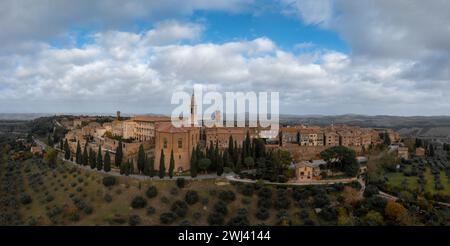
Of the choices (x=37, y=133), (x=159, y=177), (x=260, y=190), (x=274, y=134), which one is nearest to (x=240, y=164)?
(x=260, y=190)

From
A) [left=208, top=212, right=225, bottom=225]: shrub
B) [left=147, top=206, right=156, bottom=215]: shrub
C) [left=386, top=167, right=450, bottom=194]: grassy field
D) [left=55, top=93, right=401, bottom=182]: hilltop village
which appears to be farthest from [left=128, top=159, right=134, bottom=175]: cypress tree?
[left=386, top=167, right=450, bottom=194]: grassy field

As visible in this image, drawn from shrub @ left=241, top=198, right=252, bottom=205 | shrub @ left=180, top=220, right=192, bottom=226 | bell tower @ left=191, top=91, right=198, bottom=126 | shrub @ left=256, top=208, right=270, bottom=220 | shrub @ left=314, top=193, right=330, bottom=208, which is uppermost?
bell tower @ left=191, top=91, right=198, bottom=126

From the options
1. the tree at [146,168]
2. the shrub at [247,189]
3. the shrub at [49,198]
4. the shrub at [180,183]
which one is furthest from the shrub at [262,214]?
the shrub at [49,198]

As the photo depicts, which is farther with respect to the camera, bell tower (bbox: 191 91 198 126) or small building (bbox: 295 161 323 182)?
bell tower (bbox: 191 91 198 126)

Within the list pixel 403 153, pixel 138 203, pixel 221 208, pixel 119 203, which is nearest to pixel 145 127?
pixel 119 203

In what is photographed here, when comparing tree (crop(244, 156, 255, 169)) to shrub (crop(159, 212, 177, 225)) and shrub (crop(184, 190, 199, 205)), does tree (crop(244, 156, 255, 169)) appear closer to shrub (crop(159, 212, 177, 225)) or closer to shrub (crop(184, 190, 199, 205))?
shrub (crop(184, 190, 199, 205))

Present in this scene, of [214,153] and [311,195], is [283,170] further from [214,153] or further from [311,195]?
[214,153]

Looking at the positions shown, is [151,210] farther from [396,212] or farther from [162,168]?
[396,212]
